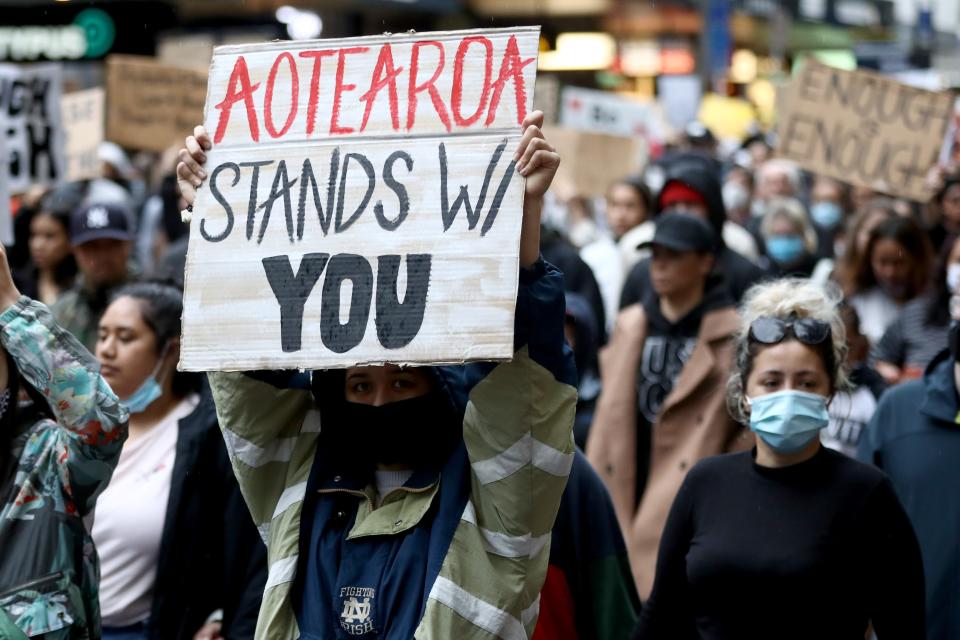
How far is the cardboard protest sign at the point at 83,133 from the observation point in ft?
33.9

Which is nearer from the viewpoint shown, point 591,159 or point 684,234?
point 684,234

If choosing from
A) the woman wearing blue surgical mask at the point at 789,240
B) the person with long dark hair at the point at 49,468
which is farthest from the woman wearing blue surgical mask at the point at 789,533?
the woman wearing blue surgical mask at the point at 789,240

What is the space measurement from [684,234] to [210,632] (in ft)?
8.57

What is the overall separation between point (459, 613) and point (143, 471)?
1.75 meters

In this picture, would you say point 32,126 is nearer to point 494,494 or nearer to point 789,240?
point 789,240

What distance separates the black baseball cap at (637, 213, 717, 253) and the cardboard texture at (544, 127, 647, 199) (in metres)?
5.71

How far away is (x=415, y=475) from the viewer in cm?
332

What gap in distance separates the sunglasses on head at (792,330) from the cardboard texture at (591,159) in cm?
752

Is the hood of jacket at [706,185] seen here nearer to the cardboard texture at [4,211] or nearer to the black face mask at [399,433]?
the cardboard texture at [4,211]

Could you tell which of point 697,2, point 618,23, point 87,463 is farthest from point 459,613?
point 618,23

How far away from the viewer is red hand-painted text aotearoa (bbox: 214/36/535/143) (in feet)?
10.4

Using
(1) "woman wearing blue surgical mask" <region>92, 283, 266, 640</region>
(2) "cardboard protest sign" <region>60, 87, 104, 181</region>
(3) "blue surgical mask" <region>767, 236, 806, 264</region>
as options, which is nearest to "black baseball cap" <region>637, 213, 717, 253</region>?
(1) "woman wearing blue surgical mask" <region>92, 283, 266, 640</region>

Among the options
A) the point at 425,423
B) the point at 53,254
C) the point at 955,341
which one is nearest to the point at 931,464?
the point at 955,341

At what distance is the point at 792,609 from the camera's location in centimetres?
393
